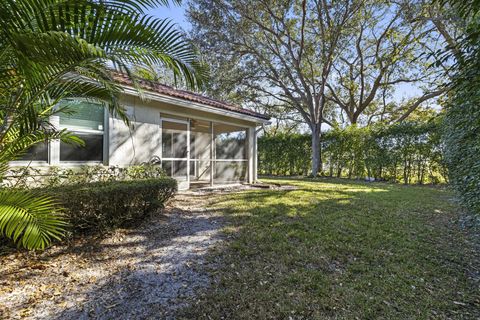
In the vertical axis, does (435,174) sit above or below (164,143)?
below

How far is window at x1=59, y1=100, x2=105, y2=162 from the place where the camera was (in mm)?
5533

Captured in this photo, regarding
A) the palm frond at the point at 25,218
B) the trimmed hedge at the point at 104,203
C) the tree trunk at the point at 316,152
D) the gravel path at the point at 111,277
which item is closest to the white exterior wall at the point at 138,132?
the trimmed hedge at the point at 104,203

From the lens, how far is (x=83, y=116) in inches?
229

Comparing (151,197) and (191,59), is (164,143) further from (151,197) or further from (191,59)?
(191,59)

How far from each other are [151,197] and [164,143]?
364 centimetres

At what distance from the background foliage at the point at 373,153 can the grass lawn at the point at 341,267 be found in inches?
267

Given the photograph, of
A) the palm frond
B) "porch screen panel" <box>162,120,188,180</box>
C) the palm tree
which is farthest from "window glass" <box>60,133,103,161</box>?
the palm frond

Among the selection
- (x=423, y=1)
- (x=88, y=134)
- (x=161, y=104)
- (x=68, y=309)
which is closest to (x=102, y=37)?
(x=68, y=309)

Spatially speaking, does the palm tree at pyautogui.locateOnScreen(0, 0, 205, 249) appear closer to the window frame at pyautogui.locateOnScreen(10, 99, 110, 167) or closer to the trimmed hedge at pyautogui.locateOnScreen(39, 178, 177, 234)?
the trimmed hedge at pyautogui.locateOnScreen(39, 178, 177, 234)

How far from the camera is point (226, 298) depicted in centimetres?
258

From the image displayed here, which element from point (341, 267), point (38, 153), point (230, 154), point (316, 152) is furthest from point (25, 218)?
point (316, 152)

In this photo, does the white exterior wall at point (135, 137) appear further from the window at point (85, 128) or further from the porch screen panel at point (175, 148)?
the porch screen panel at point (175, 148)

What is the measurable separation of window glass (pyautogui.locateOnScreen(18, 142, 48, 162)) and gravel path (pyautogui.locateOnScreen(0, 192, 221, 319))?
8.37 feet

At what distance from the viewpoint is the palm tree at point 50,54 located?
1935 mm
